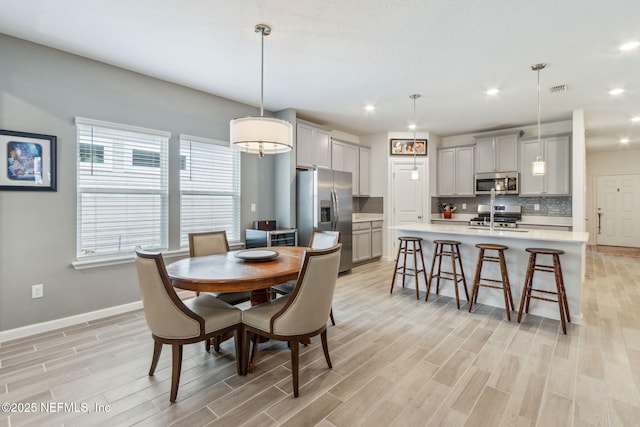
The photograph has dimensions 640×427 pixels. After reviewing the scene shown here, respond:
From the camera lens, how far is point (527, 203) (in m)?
5.88

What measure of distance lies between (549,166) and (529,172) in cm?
30

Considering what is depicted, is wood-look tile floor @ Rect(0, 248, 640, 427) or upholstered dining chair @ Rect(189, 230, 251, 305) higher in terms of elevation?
upholstered dining chair @ Rect(189, 230, 251, 305)

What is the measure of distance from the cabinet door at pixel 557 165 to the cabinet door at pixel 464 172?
4.06ft

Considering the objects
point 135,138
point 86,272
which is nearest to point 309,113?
point 135,138

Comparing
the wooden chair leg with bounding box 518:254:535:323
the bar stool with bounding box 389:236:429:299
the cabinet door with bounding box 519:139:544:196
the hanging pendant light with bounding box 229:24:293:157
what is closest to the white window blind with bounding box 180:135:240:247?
the hanging pendant light with bounding box 229:24:293:157

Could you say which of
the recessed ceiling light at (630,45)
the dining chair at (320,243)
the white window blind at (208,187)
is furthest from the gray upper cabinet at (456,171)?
the white window blind at (208,187)

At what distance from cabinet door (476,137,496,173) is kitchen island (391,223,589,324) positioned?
2.62 metres

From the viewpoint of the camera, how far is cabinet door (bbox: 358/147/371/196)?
6344mm

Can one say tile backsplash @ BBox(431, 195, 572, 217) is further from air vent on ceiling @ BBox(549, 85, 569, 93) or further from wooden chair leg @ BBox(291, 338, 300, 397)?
wooden chair leg @ BBox(291, 338, 300, 397)

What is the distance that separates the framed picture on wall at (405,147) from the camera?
20.7ft

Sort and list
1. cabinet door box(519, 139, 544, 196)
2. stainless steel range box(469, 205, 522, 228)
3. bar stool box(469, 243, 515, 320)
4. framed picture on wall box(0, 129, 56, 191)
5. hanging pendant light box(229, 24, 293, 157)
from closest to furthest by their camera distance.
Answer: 1. hanging pendant light box(229, 24, 293, 157)
2. framed picture on wall box(0, 129, 56, 191)
3. bar stool box(469, 243, 515, 320)
4. cabinet door box(519, 139, 544, 196)
5. stainless steel range box(469, 205, 522, 228)

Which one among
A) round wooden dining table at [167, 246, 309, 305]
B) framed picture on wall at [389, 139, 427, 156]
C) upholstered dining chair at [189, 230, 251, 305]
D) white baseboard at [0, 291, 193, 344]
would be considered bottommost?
white baseboard at [0, 291, 193, 344]

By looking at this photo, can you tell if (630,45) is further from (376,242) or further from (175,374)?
(175,374)

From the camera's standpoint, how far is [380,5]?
7.48 feet
